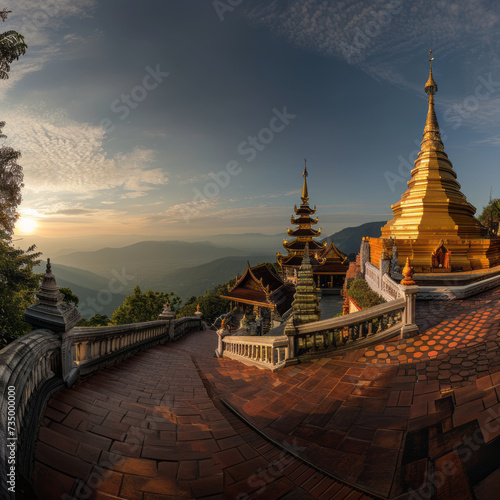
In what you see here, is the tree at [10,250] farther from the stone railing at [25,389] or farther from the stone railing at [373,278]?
the stone railing at [373,278]

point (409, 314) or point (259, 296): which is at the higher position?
point (409, 314)

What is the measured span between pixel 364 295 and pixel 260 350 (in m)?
6.53

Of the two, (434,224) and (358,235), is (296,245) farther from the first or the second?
(358,235)

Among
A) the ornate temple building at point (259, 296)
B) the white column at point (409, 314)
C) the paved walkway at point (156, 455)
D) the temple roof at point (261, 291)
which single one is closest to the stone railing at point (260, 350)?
the paved walkway at point (156, 455)

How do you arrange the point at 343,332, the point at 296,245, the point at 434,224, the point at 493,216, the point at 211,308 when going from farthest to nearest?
the point at 493,216
the point at 296,245
the point at 211,308
the point at 434,224
the point at 343,332

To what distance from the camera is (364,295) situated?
11.0 meters

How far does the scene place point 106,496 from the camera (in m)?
2.06

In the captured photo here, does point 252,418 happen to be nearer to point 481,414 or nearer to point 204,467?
point 204,467

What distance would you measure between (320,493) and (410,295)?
4.84m

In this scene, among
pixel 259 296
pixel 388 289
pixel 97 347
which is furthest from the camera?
pixel 259 296

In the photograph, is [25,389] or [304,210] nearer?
[25,389]

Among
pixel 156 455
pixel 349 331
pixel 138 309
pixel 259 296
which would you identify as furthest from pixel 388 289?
pixel 138 309

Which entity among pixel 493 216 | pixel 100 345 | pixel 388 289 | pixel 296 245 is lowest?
pixel 100 345

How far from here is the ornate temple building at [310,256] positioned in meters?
28.1
